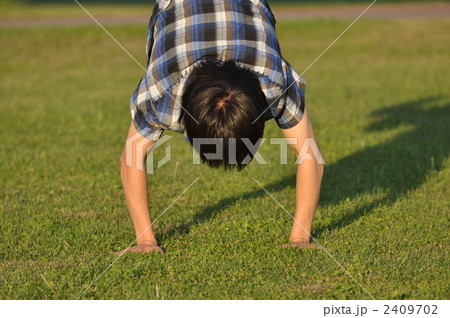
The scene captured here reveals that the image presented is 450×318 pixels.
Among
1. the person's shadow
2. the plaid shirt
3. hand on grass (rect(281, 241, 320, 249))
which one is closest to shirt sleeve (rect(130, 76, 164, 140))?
the plaid shirt

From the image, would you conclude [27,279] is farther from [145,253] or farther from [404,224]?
[404,224]

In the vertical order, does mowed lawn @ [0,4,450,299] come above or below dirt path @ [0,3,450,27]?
above

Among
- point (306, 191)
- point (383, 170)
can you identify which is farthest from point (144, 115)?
point (383, 170)

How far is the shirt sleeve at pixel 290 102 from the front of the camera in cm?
373

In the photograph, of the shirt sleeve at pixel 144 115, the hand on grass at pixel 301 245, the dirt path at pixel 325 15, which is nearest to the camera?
the shirt sleeve at pixel 144 115

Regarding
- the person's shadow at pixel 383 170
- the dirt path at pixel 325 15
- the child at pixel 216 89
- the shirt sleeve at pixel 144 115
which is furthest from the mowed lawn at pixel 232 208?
the dirt path at pixel 325 15

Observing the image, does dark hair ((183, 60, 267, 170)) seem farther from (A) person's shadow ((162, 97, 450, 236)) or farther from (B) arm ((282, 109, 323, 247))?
(A) person's shadow ((162, 97, 450, 236))

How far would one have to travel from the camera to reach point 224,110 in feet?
10.9

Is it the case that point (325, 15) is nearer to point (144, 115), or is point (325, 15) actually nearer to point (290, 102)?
point (290, 102)

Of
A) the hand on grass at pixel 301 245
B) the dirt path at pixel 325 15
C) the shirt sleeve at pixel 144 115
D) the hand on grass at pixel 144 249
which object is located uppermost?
the shirt sleeve at pixel 144 115

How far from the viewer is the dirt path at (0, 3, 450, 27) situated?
1916cm

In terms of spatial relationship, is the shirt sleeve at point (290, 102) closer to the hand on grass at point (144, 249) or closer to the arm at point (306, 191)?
the arm at point (306, 191)

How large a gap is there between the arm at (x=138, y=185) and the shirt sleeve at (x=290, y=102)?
2.53 feet
